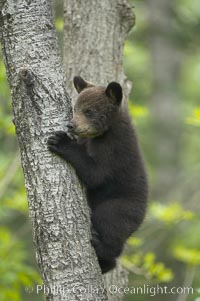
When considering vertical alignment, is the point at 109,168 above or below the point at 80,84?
below

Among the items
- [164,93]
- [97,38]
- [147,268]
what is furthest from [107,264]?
[164,93]

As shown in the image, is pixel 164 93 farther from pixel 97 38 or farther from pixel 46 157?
pixel 46 157

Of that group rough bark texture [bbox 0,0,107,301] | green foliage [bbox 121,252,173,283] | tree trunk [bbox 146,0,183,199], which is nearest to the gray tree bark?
rough bark texture [bbox 0,0,107,301]

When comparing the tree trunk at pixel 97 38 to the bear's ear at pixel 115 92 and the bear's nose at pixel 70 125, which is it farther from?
the bear's nose at pixel 70 125

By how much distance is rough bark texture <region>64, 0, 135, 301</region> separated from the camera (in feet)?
22.0

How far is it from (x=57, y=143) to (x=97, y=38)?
98.4 inches

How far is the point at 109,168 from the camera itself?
5602mm

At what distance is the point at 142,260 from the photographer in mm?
8336

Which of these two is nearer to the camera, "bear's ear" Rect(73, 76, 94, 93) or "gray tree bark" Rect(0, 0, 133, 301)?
"gray tree bark" Rect(0, 0, 133, 301)

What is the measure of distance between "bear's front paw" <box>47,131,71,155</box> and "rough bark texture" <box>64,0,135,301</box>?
6.60 ft

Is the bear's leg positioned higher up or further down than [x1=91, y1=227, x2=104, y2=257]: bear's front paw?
further down

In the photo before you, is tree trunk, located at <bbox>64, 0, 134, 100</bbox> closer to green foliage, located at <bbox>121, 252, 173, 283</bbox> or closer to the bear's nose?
the bear's nose

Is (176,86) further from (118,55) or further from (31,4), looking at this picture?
(31,4)

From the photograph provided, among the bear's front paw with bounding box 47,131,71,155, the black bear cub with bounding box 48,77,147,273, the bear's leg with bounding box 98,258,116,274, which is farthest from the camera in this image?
the bear's leg with bounding box 98,258,116,274
